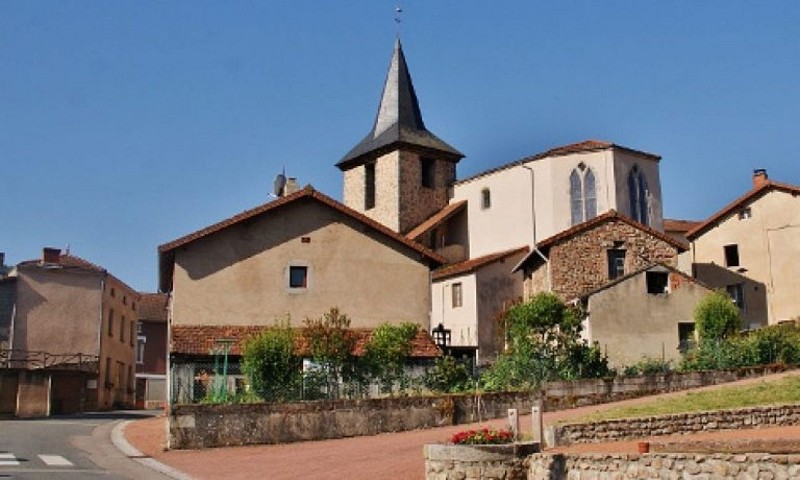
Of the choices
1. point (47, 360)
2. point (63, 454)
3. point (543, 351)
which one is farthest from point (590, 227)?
point (47, 360)

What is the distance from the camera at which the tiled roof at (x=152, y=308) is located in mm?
56031

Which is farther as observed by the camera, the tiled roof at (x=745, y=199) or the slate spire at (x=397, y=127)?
the slate spire at (x=397, y=127)

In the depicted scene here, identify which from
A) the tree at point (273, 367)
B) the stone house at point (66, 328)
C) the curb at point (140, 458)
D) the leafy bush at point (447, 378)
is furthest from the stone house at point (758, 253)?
the stone house at point (66, 328)

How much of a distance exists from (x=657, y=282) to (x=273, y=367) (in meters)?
16.2

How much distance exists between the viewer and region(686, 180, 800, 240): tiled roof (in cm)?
3948

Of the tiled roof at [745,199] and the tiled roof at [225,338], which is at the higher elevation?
the tiled roof at [745,199]

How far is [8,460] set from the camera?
1748 centimetres

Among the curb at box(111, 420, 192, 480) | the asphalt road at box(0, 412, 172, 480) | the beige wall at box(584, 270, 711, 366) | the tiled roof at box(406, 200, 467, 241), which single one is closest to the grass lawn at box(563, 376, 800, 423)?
the curb at box(111, 420, 192, 480)

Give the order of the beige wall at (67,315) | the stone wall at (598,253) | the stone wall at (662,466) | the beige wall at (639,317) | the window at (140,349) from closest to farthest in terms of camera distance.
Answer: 1. the stone wall at (662,466)
2. the beige wall at (639,317)
3. the stone wall at (598,253)
4. the beige wall at (67,315)
5. the window at (140,349)

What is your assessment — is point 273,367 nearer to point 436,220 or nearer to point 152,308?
point 436,220

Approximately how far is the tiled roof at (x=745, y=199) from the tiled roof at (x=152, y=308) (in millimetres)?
32391

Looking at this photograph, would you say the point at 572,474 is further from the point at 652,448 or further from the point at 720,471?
the point at 720,471

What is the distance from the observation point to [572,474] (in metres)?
12.6

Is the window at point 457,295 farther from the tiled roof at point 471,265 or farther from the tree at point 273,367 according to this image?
the tree at point 273,367
